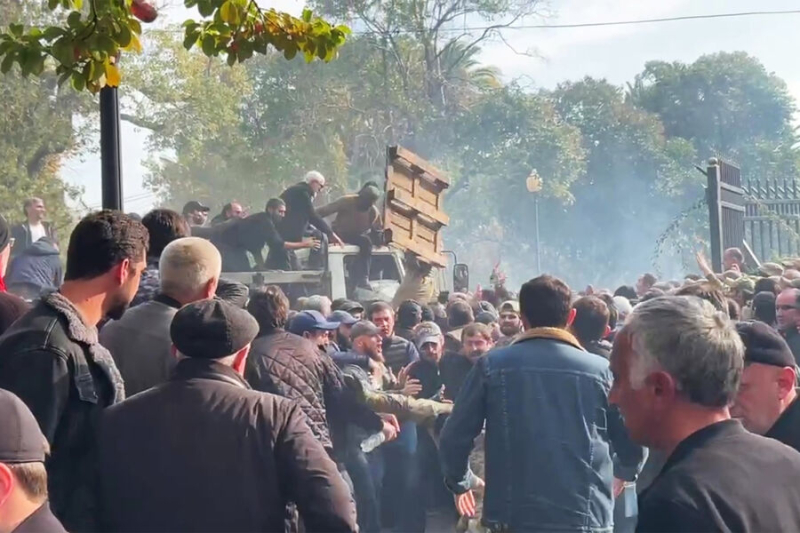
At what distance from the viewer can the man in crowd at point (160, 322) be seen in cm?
435

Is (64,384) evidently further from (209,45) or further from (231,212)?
(231,212)

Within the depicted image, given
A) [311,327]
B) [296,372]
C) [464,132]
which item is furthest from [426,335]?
[464,132]

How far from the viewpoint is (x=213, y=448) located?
3.56 meters

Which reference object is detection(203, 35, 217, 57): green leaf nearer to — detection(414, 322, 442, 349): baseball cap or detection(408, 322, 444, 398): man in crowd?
detection(408, 322, 444, 398): man in crowd

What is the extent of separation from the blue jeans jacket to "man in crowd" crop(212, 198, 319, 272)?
7.38m

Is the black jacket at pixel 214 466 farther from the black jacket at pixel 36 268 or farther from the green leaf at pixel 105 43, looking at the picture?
the black jacket at pixel 36 268

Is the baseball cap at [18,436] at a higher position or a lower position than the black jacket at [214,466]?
higher

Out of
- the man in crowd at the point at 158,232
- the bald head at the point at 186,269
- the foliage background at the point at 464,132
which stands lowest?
the bald head at the point at 186,269

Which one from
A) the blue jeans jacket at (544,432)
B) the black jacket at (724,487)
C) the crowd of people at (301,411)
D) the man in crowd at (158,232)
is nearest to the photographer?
the black jacket at (724,487)

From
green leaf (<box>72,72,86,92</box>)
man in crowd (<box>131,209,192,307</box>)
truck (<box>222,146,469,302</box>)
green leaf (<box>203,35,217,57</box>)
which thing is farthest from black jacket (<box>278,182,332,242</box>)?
green leaf (<box>72,72,86,92</box>)

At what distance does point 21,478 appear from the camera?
102 inches

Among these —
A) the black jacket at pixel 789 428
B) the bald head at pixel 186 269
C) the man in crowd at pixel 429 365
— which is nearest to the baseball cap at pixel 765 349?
the black jacket at pixel 789 428

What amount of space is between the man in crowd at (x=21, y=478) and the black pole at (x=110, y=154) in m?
2.08

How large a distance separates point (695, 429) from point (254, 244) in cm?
1004
